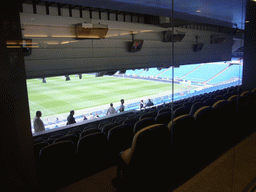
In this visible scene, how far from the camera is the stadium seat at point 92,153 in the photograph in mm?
2574

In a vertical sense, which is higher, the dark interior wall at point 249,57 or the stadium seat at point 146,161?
the dark interior wall at point 249,57

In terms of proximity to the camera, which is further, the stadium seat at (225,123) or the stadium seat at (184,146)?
the stadium seat at (225,123)

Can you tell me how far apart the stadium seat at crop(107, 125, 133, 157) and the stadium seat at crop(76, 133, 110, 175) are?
79 mm

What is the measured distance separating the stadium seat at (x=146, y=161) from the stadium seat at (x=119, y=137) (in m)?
0.62

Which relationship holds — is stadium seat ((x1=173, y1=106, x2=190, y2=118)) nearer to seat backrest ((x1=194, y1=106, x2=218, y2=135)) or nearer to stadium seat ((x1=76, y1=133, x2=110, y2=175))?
seat backrest ((x1=194, y1=106, x2=218, y2=135))

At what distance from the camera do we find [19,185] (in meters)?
1.89

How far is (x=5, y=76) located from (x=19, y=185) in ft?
3.26

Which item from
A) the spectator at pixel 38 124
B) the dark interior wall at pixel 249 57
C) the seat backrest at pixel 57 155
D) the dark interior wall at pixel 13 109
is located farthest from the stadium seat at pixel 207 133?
the dark interior wall at pixel 249 57

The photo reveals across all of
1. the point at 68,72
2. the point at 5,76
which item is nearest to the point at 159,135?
the point at 5,76

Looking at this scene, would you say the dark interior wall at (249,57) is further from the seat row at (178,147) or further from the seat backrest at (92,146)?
the seat backrest at (92,146)

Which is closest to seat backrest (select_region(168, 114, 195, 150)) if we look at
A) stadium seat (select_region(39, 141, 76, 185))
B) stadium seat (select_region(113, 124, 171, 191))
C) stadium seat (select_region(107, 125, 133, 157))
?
stadium seat (select_region(113, 124, 171, 191))

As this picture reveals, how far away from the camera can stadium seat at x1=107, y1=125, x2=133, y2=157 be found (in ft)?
8.94

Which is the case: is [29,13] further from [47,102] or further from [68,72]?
[47,102]

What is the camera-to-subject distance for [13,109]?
191 centimetres
